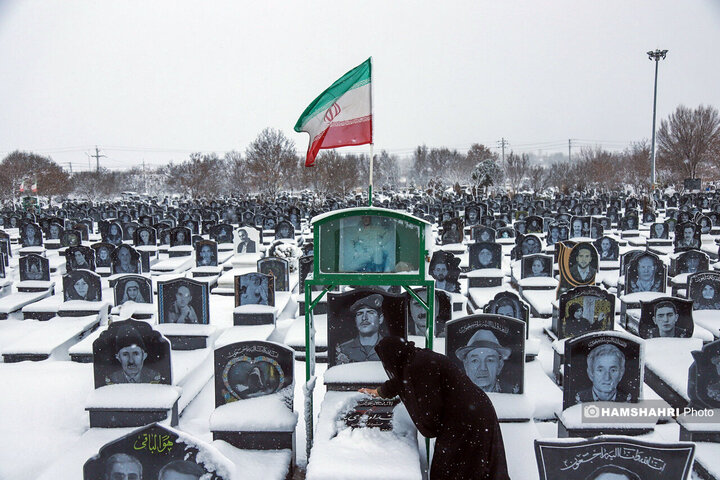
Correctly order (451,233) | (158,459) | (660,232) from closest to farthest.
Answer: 1. (158,459)
2. (451,233)
3. (660,232)

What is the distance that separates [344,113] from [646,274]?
8.74 m

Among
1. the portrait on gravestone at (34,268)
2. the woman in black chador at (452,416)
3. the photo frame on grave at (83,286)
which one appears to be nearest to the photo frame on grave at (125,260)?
the portrait on gravestone at (34,268)

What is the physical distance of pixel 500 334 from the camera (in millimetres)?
6234

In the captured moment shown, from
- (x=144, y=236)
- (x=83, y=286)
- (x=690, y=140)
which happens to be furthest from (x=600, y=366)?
(x=690, y=140)

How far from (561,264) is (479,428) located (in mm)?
8827

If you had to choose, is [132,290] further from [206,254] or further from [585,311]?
[585,311]

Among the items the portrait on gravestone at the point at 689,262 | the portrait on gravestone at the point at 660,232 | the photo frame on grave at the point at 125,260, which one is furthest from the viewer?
the portrait on gravestone at the point at 660,232

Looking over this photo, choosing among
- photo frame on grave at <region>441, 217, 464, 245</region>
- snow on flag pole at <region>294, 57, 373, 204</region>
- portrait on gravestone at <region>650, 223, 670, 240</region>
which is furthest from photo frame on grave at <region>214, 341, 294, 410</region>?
portrait on gravestone at <region>650, 223, 670, 240</region>

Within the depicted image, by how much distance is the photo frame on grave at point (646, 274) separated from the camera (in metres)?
10.9

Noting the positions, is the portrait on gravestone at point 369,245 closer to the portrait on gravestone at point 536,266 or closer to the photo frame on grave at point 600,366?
the photo frame on grave at point 600,366

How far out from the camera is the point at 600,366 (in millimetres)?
5895

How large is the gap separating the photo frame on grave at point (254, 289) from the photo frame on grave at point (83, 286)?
3342mm

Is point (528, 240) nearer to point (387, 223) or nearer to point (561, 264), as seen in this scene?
point (561, 264)

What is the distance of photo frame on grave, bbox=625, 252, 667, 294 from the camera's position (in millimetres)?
10898
